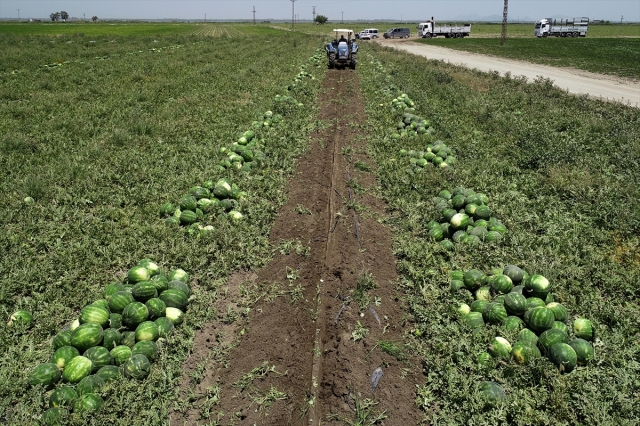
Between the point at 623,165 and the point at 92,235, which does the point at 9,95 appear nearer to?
the point at 92,235

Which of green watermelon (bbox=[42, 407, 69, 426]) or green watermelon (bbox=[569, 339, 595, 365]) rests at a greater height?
green watermelon (bbox=[569, 339, 595, 365])

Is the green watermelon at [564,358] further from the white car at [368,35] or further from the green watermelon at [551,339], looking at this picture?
the white car at [368,35]

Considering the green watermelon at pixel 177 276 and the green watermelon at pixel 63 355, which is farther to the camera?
the green watermelon at pixel 177 276

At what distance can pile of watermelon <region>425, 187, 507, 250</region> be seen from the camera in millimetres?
7027

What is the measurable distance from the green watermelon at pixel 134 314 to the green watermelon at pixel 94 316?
20cm

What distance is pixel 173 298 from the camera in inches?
214

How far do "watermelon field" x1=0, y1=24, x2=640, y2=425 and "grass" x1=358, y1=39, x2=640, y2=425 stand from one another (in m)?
0.03

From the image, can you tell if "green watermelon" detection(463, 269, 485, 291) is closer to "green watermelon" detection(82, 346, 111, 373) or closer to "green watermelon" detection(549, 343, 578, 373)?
"green watermelon" detection(549, 343, 578, 373)

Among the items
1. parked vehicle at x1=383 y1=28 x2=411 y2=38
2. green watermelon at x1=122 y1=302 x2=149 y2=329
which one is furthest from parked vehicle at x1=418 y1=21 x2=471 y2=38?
green watermelon at x1=122 y1=302 x2=149 y2=329

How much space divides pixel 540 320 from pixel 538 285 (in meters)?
0.59

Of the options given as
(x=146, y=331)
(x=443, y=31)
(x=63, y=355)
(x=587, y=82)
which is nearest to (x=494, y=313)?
(x=146, y=331)

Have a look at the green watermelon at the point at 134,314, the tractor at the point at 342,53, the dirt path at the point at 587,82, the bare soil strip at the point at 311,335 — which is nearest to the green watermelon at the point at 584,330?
the bare soil strip at the point at 311,335

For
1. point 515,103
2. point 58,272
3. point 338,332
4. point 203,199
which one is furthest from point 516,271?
point 515,103

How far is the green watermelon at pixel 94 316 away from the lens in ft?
15.9
